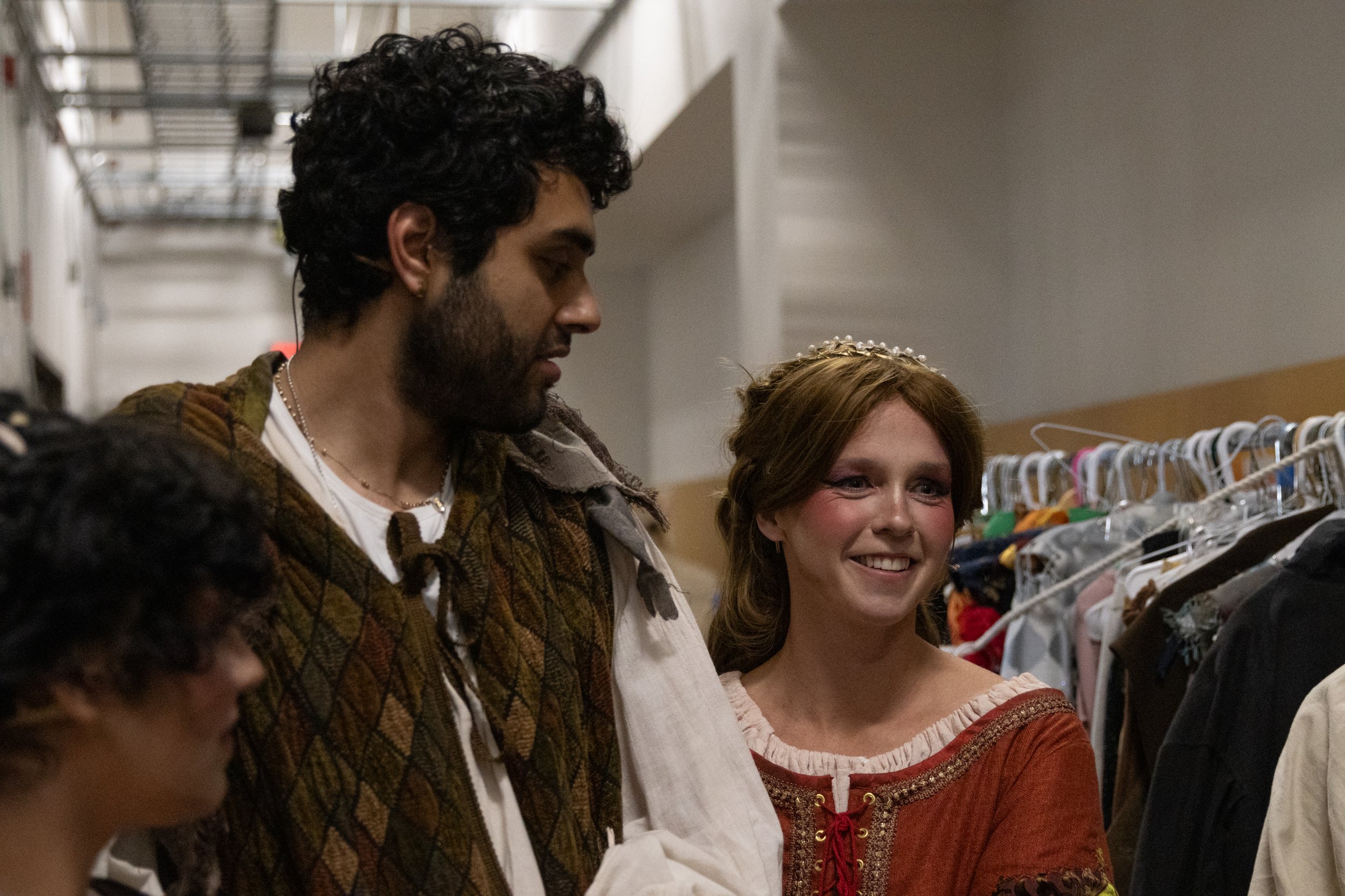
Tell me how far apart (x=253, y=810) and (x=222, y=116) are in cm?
736

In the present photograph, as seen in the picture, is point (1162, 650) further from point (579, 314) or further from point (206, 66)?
point (206, 66)

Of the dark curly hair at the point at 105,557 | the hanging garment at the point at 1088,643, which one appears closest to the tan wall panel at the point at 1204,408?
the hanging garment at the point at 1088,643

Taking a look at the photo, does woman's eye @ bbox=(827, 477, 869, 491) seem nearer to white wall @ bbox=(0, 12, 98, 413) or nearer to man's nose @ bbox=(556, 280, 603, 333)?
man's nose @ bbox=(556, 280, 603, 333)

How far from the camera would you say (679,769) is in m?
1.49

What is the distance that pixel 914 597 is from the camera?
5.85 feet

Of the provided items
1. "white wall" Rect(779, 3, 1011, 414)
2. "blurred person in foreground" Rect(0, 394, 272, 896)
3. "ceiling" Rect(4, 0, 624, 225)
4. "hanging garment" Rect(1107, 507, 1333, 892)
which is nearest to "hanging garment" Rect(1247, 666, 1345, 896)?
"hanging garment" Rect(1107, 507, 1333, 892)

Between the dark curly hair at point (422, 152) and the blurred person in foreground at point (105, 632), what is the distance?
54cm

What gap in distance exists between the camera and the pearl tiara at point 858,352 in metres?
1.90

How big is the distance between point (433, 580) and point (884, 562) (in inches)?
23.5

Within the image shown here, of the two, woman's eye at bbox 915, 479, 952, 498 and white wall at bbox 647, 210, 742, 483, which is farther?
white wall at bbox 647, 210, 742, 483

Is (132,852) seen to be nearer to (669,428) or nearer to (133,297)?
(669,428)

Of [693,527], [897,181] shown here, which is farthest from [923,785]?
[693,527]

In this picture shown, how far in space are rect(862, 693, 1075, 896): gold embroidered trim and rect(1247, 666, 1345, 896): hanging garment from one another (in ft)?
1.14

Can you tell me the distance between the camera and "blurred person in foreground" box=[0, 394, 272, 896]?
0.87m
